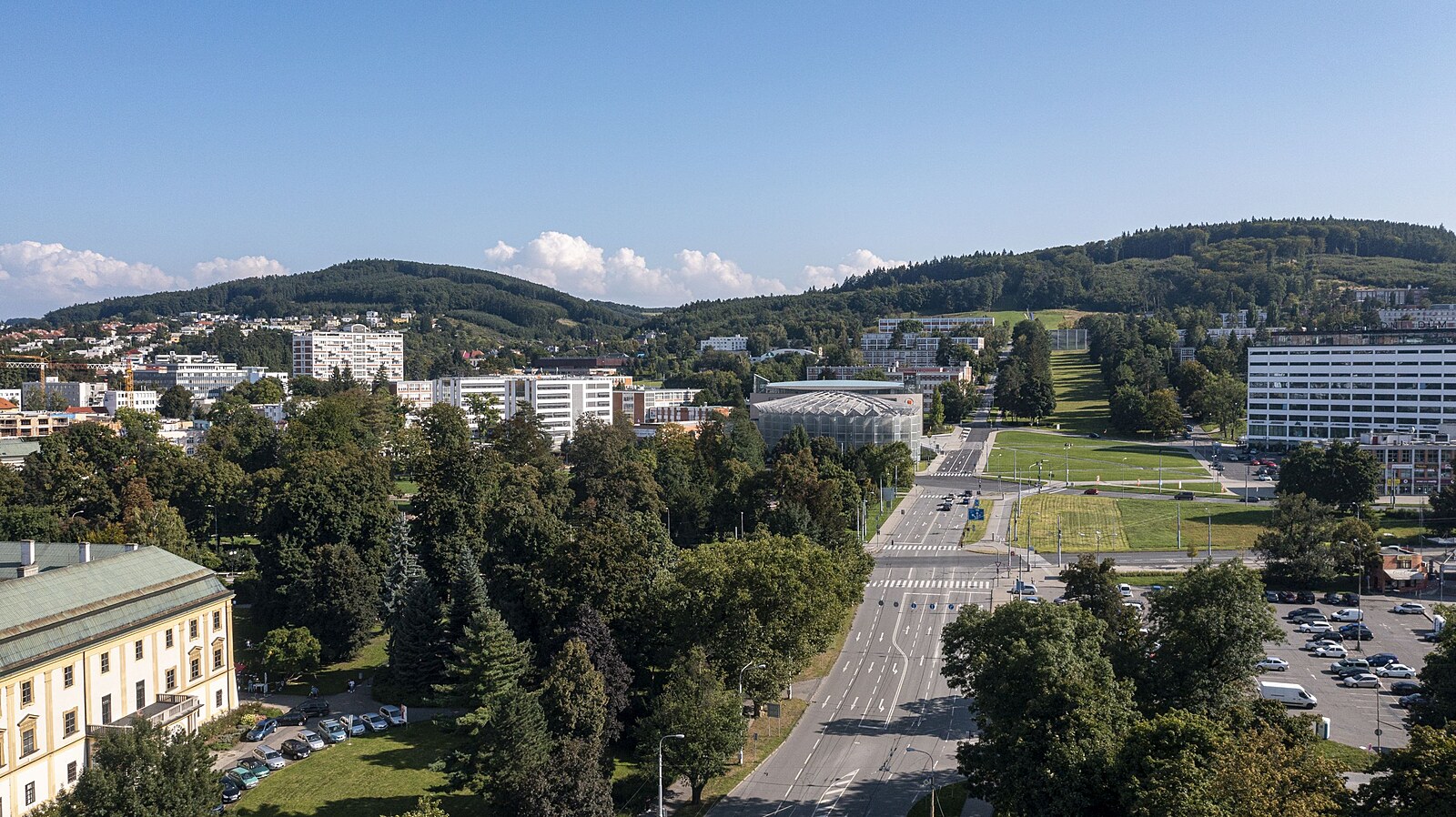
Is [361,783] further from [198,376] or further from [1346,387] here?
[198,376]

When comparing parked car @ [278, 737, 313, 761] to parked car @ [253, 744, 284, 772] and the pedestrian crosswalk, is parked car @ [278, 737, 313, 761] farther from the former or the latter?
the pedestrian crosswalk

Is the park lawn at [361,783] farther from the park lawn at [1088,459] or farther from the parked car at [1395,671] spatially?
the park lawn at [1088,459]

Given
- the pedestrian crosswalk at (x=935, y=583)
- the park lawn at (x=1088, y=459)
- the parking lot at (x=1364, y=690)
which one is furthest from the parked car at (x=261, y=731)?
the park lawn at (x=1088, y=459)

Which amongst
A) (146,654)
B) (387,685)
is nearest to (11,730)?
(146,654)

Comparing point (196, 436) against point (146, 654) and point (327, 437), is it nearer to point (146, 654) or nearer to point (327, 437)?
point (327, 437)

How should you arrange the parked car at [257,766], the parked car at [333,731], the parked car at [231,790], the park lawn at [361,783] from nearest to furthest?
the park lawn at [361,783], the parked car at [231,790], the parked car at [257,766], the parked car at [333,731]

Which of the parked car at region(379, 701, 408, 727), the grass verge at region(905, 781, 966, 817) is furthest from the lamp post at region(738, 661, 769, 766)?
the parked car at region(379, 701, 408, 727)
